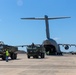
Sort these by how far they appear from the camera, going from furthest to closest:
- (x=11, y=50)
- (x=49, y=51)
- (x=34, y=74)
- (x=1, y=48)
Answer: (x=49, y=51) < (x=11, y=50) < (x=1, y=48) < (x=34, y=74)

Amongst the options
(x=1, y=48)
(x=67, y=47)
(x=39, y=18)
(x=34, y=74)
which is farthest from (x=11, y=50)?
(x=67, y=47)

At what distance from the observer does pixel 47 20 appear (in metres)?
80.1

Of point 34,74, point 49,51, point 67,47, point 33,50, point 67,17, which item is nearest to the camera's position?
point 34,74

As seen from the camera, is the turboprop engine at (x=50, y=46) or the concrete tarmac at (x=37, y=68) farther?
the turboprop engine at (x=50, y=46)

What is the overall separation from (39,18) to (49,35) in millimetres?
5679

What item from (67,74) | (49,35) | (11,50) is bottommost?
(67,74)

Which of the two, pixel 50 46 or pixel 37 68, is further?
pixel 50 46

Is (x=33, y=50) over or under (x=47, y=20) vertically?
under

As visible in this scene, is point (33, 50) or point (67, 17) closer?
point (33, 50)

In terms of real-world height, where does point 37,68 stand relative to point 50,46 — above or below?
below

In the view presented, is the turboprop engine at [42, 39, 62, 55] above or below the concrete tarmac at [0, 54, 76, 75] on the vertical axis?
above

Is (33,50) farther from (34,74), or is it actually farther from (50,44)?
(34,74)

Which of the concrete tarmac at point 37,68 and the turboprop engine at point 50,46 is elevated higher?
the turboprop engine at point 50,46

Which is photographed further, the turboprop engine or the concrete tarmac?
the turboprop engine
